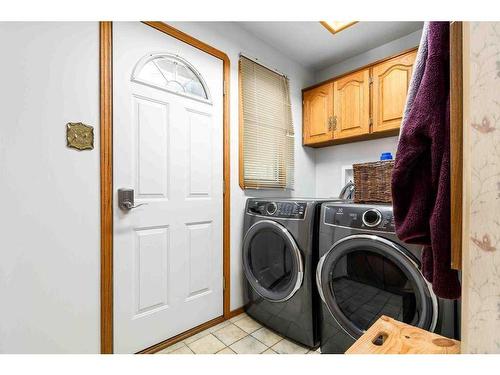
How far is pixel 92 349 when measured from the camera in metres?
1.23

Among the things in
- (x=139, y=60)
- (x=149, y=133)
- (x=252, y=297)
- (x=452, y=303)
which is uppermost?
(x=139, y=60)

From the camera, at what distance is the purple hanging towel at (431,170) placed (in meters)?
0.55

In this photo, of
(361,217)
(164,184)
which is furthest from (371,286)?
(164,184)

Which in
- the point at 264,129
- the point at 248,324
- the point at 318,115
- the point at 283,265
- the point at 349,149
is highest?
the point at 318,115

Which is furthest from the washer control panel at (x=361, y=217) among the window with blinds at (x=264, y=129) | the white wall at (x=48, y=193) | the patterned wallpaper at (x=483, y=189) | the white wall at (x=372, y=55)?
the white wall at (x=372, y=55)

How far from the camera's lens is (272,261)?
1717mm

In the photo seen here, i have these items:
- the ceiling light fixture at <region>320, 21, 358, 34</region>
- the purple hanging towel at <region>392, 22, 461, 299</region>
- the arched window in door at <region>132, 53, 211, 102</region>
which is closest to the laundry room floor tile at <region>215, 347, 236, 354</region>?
the purple hanging towel at <region>392, 22, 461, 299</region>

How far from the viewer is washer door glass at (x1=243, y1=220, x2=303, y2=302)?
1.52m

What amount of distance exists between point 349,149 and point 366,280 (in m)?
1.52

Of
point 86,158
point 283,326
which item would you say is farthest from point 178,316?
point 86,158

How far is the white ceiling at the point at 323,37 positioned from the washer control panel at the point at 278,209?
1.45 m

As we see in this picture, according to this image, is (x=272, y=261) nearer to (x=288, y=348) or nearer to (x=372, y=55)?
(x=288, y=348)

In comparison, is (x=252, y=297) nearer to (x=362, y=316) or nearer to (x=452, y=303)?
(x=362, y=316)

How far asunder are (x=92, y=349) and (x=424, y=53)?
74.4 inches
